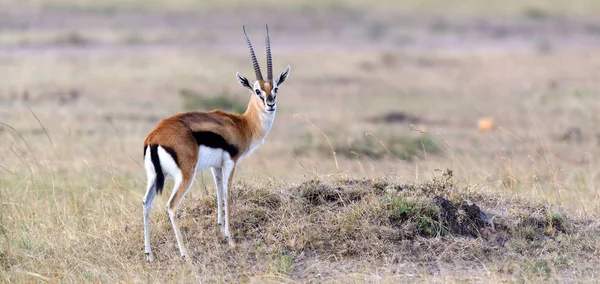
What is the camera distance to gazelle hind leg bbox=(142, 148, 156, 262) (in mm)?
6973

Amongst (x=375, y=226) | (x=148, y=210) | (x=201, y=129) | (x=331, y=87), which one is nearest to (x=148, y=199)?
(x=148, y=210)

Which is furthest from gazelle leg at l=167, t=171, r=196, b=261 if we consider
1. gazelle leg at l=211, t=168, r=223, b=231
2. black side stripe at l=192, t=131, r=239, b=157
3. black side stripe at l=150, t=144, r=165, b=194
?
gazelle leg at l=211, t=168, r=223, b=231

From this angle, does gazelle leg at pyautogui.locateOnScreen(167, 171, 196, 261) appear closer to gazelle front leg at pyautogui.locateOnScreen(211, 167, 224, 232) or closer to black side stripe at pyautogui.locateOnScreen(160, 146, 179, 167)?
black side stripe at pyautogui.locateOnScreen(160, 146, 179, 167)

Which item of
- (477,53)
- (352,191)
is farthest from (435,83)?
(352,191)

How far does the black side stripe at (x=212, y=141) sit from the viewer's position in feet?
23.2

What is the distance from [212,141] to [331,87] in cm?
1591

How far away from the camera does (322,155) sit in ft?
45.0

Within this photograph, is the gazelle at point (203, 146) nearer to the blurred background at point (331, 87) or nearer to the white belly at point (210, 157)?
the white belly at point (210, 157)

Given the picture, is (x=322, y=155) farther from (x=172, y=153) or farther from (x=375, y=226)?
(x=172, y=153)

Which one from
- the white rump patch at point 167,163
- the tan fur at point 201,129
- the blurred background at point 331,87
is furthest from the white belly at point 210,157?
→ the blurred background at point 331,87

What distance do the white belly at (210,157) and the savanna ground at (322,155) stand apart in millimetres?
656

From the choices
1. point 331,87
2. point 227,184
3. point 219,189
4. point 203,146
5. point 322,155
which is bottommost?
point 331,87

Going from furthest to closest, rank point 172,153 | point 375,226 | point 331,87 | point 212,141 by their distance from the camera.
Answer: point 331,87 < point 375,226 < point 212,141 < point 172,153

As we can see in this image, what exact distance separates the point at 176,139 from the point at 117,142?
7.56 meters
